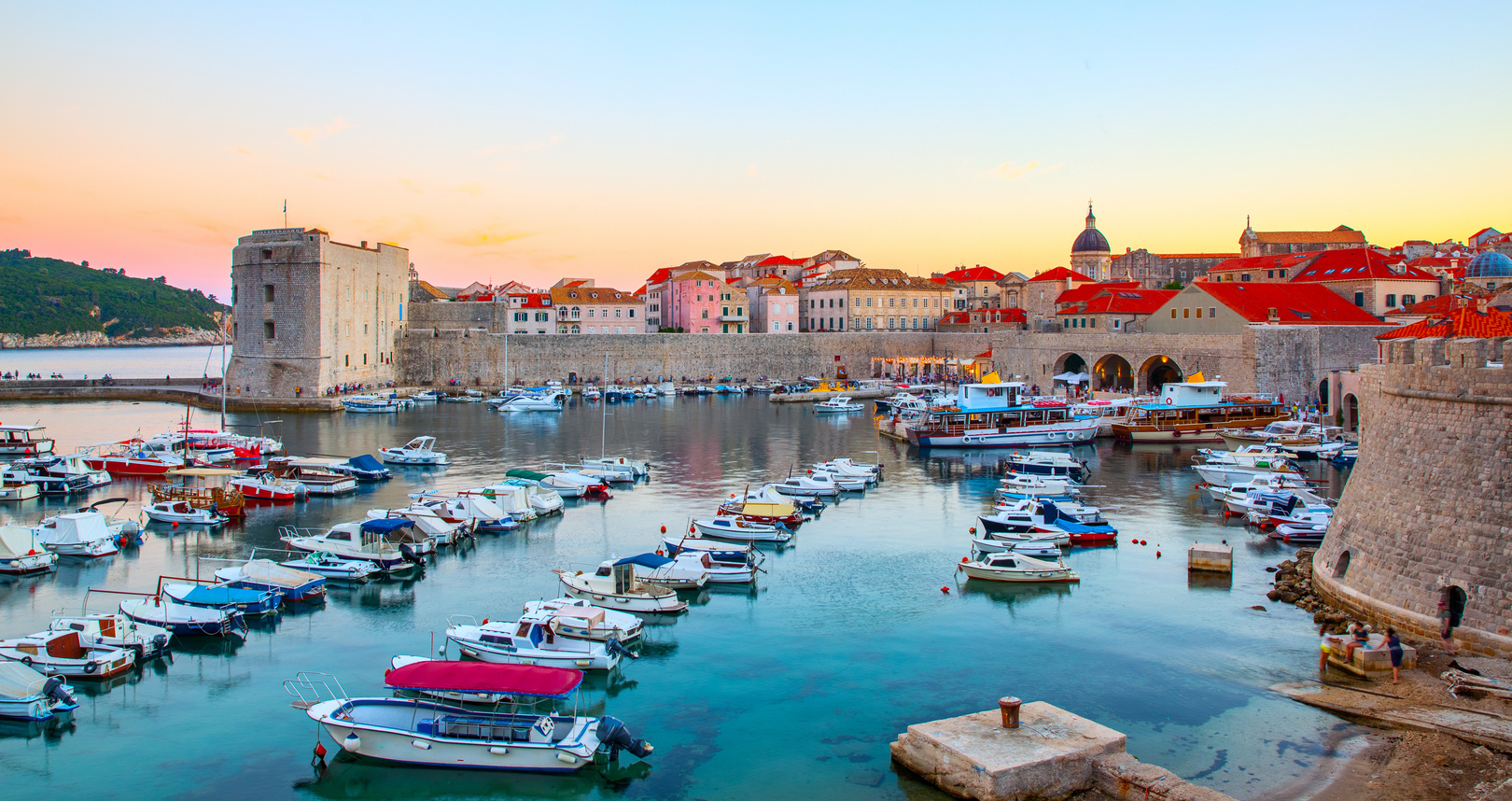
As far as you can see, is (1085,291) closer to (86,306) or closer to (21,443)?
(21,443)

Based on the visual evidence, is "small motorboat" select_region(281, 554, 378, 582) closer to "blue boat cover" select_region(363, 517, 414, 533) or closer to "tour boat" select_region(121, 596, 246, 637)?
"blue boat cover" select_region(363, 517, 414, 533)

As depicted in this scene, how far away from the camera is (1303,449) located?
30297mm

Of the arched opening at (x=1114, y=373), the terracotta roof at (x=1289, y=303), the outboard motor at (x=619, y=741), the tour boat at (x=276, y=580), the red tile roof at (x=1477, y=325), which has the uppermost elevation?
the terracotta roof at (x=1289, y=303)

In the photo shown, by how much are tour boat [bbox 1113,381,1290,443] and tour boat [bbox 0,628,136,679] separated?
1207 inches

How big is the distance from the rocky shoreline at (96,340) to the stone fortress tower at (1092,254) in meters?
127

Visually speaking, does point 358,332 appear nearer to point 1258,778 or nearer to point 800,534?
point 800,534

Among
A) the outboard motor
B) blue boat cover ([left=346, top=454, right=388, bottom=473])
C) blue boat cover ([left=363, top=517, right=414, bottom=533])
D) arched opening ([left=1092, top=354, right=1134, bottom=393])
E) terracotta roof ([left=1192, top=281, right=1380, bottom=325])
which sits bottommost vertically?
the outboard motor

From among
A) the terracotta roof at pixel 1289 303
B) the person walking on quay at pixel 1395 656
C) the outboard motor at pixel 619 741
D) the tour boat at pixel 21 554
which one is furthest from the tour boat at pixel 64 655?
the terracotta roof at pixel 1289 303

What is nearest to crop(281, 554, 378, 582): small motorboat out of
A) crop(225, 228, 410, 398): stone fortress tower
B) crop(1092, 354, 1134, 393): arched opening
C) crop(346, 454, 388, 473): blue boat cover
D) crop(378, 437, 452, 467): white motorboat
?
crop(346, 454, 388, 473): blue boat cover

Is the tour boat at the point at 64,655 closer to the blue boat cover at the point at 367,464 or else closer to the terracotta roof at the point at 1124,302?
the blue boat cover at the point at 367,464

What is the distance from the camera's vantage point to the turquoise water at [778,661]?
10.4 meters

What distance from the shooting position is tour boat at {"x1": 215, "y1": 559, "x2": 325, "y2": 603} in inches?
624

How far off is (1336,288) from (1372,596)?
3875 cm

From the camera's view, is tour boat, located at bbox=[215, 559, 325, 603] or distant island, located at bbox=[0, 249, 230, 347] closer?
tour boat, located at bbox=[215, 559, 325, 603]
